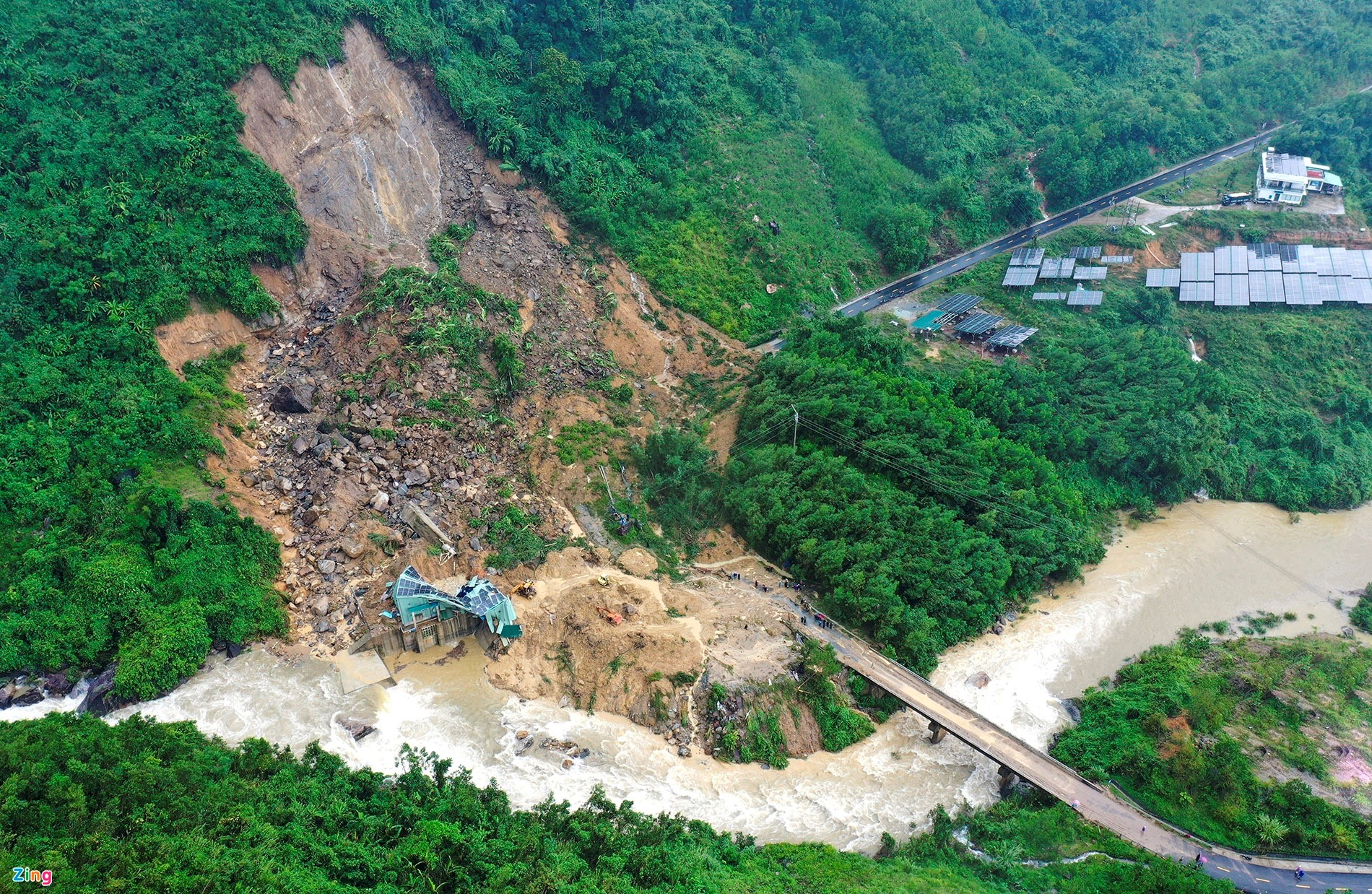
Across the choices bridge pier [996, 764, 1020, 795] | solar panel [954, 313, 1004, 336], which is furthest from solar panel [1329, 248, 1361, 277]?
bridge pier [996, 764, 1020, 795]

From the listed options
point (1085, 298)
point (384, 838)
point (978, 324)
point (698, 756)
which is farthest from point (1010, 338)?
point (384, 838)

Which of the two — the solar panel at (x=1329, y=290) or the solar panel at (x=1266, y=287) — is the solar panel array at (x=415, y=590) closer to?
the solar panel at (x=1266, y=287)

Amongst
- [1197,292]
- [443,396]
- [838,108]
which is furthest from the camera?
[838,108]

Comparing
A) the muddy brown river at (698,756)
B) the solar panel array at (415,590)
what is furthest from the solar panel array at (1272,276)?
the solar panel array at (415,590)

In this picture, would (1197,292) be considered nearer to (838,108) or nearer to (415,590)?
(838,108)

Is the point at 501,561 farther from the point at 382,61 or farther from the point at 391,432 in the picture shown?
the point at 382,61

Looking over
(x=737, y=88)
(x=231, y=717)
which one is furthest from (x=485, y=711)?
(x=737, y=88)

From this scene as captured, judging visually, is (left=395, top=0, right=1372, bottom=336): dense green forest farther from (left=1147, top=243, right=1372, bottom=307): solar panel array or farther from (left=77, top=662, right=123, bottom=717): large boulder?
(left=77, top=662, right=123, bottom=717): large boulder
